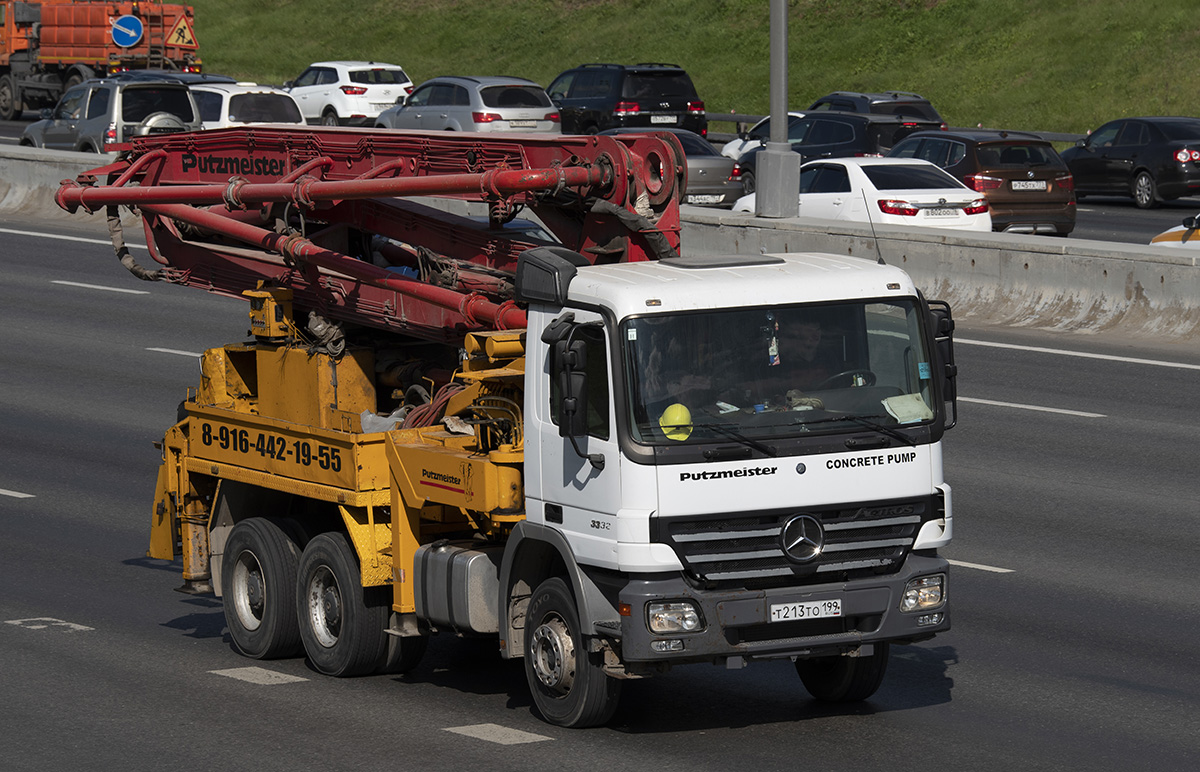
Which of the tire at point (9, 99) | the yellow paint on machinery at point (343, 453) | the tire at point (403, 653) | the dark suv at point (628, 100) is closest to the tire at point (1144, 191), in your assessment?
the dark suv at point (628, 100)

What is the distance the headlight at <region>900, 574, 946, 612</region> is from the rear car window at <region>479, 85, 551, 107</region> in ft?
107

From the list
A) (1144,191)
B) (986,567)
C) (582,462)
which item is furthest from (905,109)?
(582,462)

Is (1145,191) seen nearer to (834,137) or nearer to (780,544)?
(834,137)

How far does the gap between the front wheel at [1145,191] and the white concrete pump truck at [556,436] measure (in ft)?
86.0

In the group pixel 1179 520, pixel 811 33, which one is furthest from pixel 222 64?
pixel 1179 520

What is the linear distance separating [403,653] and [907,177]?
16703 mm

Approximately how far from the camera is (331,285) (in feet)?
35.2

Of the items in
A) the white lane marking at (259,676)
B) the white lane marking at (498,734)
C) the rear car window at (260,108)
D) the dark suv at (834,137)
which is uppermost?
the rear car window at (260,108)

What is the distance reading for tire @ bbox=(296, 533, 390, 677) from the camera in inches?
375

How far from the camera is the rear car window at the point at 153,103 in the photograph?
35.0m

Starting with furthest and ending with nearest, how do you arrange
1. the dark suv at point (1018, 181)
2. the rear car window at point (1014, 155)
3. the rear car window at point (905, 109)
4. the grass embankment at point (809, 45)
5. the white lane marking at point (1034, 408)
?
the grass embankment at point (809, 45), the rear car window at point (905, 109), the rear car window at point (1014, 155), the dark suv at point (1018, 181), the white lane marking at point (1034, 408)

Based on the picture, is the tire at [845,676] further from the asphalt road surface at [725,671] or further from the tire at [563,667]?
the tire at [563,667]

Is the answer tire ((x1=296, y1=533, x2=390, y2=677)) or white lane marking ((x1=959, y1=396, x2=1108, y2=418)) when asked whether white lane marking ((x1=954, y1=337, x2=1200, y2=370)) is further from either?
tire ((x1=296, y1=533, x2=390, y2=677))

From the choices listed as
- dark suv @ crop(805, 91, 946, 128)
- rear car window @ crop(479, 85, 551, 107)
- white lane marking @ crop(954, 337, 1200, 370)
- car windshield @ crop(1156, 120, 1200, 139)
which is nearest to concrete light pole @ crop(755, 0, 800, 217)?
white lane marking @ crop(954, 337, 1200, 370)
